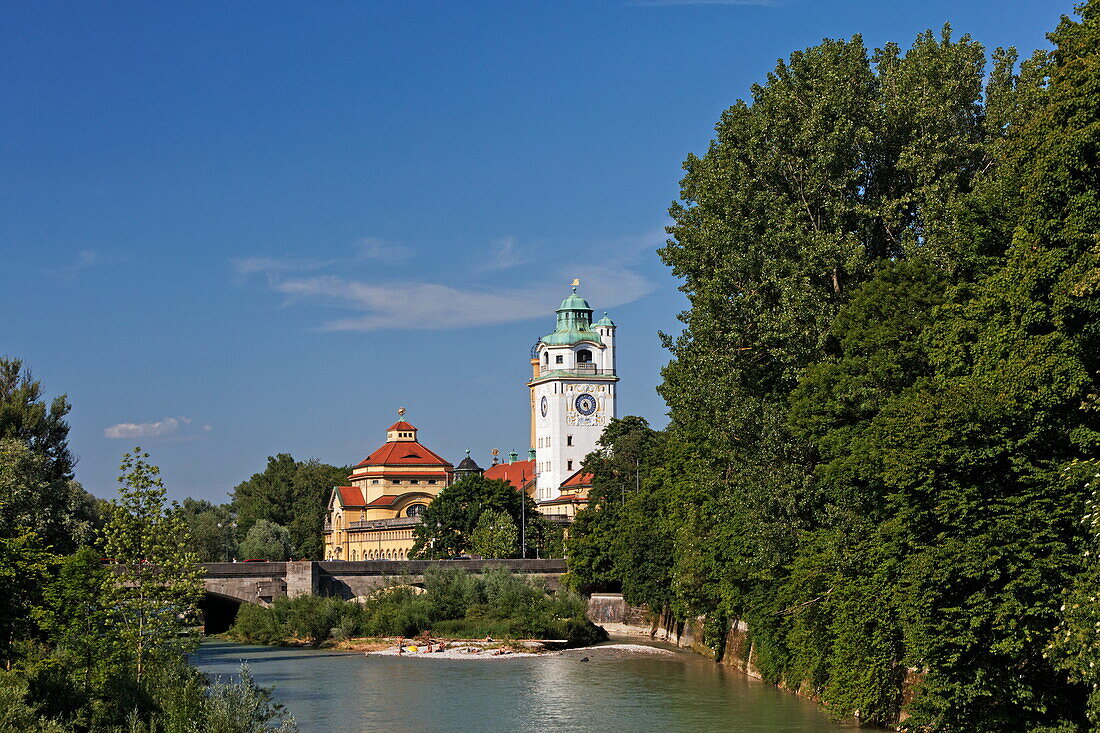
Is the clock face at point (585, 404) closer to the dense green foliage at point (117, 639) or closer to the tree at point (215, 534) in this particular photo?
the tree at point (215, 534)

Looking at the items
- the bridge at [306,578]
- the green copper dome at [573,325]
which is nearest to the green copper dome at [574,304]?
the green copper dome at [573,325]

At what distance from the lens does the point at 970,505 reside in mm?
23094

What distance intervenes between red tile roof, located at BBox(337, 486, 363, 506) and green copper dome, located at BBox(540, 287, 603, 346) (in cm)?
2615

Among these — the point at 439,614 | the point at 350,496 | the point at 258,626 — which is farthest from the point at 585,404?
the point at 258,626

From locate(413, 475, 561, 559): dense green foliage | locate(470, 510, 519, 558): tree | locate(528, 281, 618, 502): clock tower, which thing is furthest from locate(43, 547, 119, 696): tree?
locate(528, 281, 618, 502): clock tower

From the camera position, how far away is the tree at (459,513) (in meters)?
96.6

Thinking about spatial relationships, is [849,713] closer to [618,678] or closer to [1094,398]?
[1094,398]

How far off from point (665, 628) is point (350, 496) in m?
77.0

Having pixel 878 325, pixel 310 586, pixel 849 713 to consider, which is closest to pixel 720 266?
pixel 878 325

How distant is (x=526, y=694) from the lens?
43812mm

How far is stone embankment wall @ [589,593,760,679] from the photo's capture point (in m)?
47.7

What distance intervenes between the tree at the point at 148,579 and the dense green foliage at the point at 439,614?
36.5 metres

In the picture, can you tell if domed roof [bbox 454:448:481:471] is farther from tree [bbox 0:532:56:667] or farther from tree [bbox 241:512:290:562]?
tree [bbox 0:532:56:667]

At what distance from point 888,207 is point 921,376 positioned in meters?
6.44
